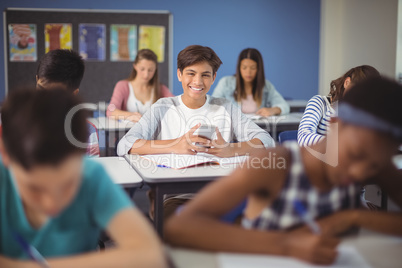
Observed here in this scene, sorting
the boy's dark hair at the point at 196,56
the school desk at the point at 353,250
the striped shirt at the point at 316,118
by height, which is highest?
the boy's dark hair at the point at 196,56

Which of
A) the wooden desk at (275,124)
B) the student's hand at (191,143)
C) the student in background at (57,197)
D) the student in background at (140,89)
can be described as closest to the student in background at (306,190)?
the student in background at (57,197)

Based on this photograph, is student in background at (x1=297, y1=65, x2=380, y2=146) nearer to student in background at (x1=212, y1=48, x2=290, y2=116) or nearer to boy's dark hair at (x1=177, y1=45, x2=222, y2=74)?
boy's dark hair at (x1=177, y1=45, x2=222, y2=74)

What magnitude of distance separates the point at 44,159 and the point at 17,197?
0.25 metres

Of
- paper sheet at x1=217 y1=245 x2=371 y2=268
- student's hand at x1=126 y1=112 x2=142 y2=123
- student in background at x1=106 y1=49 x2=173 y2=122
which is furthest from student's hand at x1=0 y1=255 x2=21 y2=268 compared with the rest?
student in background at x1=106 y1=49 x2=173 y2=122

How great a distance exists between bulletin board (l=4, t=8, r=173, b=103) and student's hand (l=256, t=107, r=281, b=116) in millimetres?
2075

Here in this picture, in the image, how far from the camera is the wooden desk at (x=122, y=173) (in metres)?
1.98

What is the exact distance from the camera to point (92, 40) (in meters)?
5.89

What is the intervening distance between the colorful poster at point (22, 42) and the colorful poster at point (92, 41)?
558 millimetres

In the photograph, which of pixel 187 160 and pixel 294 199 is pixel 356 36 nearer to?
pixel 187 160

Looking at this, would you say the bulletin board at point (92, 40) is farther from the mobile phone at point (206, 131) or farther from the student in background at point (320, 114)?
the mobile phone at point (206, 131)

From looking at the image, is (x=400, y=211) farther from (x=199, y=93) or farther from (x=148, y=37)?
(x=148, y=37)

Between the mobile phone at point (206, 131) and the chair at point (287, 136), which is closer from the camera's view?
the mobile phone at point (206, 131)

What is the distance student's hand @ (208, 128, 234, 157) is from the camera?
2.41 metres

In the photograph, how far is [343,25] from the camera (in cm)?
627
